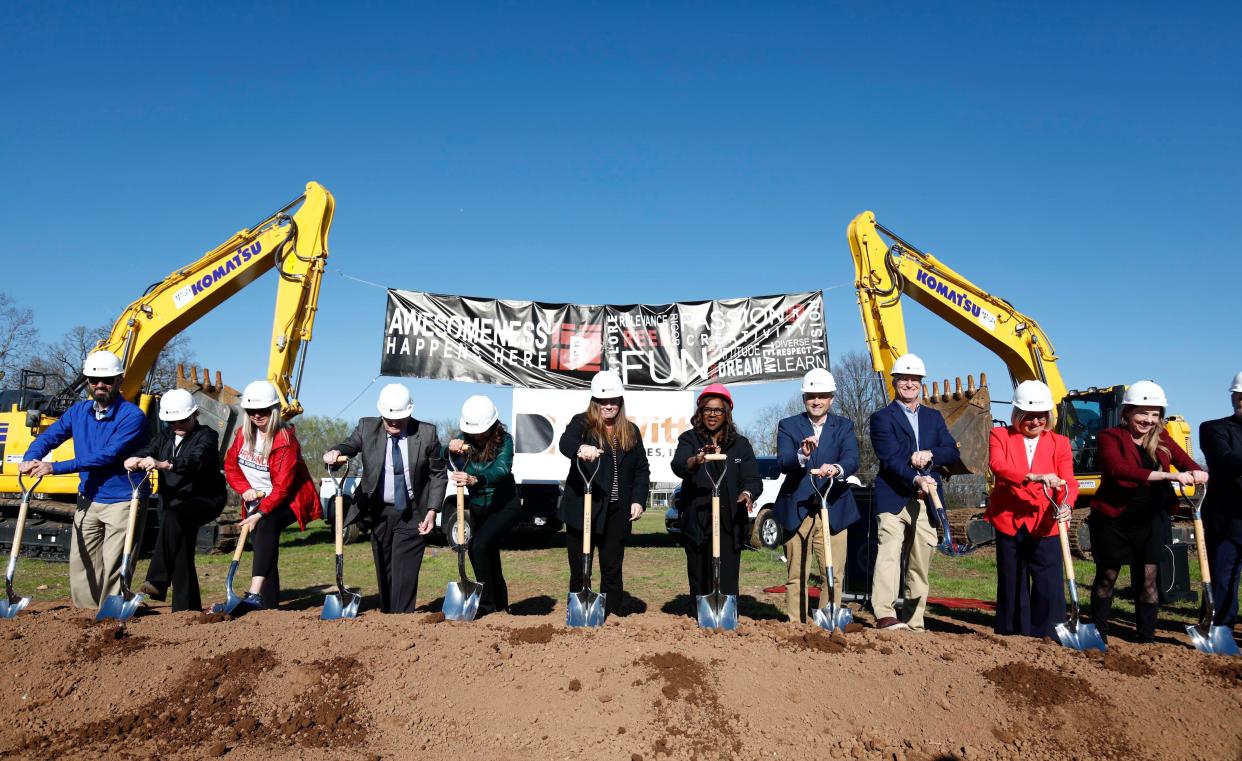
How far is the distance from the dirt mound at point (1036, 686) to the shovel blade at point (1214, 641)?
153cm

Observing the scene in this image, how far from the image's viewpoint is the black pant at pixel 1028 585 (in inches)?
208

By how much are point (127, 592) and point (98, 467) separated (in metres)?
0.97

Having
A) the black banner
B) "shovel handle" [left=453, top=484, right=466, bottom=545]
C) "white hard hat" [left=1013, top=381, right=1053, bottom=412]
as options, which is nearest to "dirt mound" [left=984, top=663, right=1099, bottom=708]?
"white hard hat" [left=1013, top=381, right=1053, bottom=412]

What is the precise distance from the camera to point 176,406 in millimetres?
6148

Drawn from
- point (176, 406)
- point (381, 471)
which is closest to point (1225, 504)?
point (381, 471)

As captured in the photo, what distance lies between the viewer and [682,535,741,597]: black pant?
564cm

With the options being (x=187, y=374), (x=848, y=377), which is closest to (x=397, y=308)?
(x=187, y=374)

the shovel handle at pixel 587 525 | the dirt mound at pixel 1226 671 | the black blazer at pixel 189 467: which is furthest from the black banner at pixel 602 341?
the dirt mound at pixel 1226 671

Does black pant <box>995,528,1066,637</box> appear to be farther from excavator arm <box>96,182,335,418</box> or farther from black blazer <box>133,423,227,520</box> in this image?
excavator arm <box>96,182,335,418</box>

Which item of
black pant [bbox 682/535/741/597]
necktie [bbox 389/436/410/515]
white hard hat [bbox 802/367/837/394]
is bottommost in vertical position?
black pant [bbox 682/535/741/597]

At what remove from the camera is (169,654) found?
4688 mm

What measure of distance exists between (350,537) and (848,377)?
1341 inches

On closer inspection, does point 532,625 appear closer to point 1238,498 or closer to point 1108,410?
point 1238,498

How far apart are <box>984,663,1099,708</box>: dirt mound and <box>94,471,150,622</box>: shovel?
5.69m
